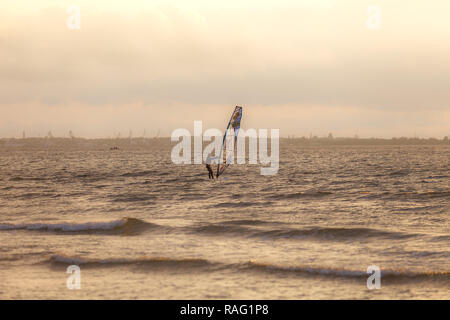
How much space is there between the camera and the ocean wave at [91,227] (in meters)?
20.6

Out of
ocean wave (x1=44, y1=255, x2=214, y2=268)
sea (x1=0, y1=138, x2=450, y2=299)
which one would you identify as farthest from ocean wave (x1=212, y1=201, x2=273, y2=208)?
ocean wave (x1=44, y1=255, x2=214, y2=268)

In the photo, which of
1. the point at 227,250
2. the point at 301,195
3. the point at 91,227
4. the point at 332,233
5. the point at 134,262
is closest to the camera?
the point at 134,262

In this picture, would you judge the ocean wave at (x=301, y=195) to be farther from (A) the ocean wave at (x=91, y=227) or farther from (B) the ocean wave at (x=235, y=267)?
(B) the ocean wave at (x=235, y=267)

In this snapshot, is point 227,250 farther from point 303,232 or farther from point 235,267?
point 303,232

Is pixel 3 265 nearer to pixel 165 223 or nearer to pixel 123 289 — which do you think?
pixel 123 289

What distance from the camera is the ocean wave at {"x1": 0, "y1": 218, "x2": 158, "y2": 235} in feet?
67.7

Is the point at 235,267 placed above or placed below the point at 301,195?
above

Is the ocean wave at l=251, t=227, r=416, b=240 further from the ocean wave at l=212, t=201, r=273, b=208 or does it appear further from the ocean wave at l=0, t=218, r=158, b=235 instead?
the ocean wave at l=212, t=201, r=273, b=208

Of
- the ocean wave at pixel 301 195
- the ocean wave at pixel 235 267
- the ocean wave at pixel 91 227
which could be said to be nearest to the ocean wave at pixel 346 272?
the ocean wave at pixel 235 267

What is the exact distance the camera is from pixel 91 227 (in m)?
21.4

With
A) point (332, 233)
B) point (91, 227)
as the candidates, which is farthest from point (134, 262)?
point (332, 233)

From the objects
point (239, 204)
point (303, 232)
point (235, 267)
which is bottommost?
point (239, 204)

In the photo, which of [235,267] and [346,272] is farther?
[235,267]
